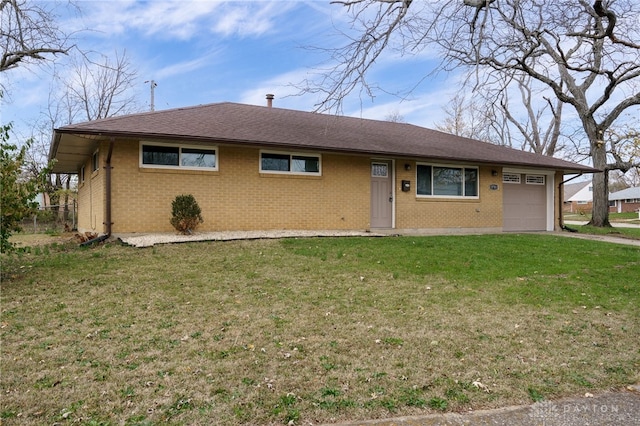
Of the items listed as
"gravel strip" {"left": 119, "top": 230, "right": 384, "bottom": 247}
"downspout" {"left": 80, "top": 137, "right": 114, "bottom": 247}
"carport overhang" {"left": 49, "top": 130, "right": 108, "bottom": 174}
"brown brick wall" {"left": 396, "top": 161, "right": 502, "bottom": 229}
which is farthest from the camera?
"brown brick wall" {"left": 396, "top": 161, "right": 502, "bottom": 229}

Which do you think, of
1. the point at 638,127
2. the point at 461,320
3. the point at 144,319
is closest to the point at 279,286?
the point at 144,319

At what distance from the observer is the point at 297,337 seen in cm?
405

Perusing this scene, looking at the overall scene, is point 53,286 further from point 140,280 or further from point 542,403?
point 542,403

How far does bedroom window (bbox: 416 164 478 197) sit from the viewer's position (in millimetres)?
13914

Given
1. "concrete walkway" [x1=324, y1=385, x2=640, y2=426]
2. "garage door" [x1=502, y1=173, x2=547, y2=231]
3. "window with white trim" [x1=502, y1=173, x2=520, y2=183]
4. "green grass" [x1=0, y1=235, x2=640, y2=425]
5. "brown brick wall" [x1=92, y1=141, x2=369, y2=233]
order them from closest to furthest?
"concrete walkway" [x1=324, y1=385, x2=640, y2=426] → "green grass" [x1=0, y1=235, x2=640, y2=425] → "brown brick wall" [x1=92, y1=141, x2=369, y2=233] → "window with white trim" [x1=502, y1=173, x2=520, y2=183] → "garage door" [x1=502, y1=173, x2=547, y2=231]

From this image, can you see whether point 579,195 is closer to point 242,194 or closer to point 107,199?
point 242,194

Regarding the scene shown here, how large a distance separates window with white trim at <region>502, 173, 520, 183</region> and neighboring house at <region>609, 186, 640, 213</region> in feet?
167

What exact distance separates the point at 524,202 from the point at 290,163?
9.81 metres

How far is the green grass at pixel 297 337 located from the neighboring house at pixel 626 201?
58984 mm

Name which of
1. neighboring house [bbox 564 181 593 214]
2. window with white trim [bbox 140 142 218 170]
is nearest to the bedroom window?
window with white trim [bbox 140 142 218 170]

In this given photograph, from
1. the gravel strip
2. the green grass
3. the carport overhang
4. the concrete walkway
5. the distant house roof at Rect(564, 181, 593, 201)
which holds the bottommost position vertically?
the concrete walkway

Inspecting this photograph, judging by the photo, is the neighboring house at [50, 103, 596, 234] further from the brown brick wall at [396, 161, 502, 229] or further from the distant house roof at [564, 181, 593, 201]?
the distant house roof at [564, 181, 593, 201]

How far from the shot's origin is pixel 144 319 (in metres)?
4.52

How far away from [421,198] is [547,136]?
87.5ft
